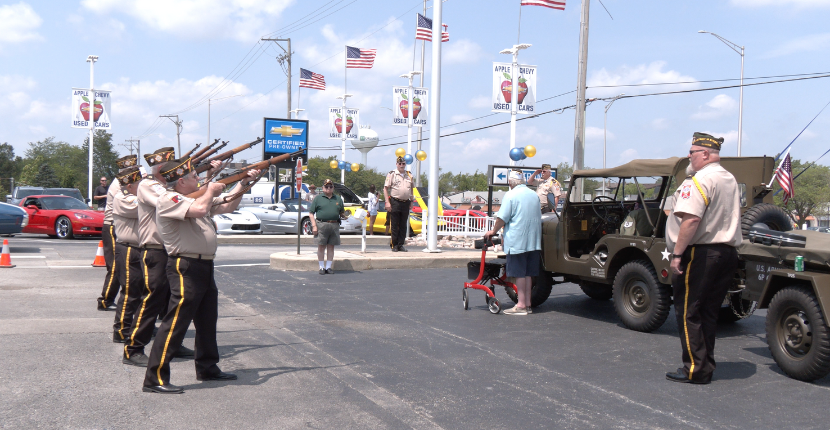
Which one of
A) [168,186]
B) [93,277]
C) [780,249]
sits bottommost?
[93,277]

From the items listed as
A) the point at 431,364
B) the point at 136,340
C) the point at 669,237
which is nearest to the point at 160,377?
the point at 136,340

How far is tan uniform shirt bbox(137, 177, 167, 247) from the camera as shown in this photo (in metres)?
5.55

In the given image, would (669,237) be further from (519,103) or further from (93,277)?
(519,103)

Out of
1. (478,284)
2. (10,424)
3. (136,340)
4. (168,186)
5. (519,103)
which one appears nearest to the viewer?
(10,424)

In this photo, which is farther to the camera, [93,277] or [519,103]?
[519,103]

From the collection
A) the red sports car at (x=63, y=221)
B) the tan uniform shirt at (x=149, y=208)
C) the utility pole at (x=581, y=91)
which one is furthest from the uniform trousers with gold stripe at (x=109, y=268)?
the red sports car at (x=63, y=221)

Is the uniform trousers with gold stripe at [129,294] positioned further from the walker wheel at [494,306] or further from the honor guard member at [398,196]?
the honor guard member at [398,196]

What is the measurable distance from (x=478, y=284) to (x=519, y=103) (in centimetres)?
1324

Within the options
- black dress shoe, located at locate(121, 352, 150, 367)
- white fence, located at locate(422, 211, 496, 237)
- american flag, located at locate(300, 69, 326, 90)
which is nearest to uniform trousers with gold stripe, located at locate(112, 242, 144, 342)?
black dress shoe, located at locate(121, 352, 150, 367)

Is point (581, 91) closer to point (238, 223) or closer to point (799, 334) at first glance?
point (238, 223)

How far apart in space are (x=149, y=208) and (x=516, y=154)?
15.7m

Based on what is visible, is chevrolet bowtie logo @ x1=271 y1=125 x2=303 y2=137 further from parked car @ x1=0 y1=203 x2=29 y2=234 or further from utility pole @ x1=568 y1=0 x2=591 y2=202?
utility pole @ x1=568 y1=0 x2=591 y2=202

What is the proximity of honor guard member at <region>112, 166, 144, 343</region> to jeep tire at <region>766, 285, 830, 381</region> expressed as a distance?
5.91 meters

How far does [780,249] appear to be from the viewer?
6148mm
